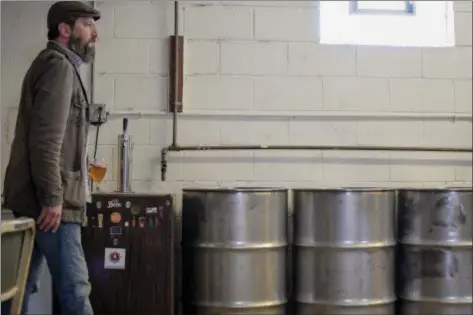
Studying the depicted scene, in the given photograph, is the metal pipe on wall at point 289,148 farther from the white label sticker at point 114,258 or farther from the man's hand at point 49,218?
the man's hand at point 49,218

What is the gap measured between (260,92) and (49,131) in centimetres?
154

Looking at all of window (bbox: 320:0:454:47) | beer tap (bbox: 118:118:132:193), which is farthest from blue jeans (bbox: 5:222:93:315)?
window (bbox: 320:0:454:47)

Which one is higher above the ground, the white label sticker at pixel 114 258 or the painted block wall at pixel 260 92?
the painted block wall at pixel 260 92

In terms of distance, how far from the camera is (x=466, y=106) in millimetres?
3215

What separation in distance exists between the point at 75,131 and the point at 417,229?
5.14 ft

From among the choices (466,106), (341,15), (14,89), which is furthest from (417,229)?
(14,89)

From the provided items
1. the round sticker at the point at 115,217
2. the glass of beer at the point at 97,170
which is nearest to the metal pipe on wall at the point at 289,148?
the glass of beer at the point at 97,170

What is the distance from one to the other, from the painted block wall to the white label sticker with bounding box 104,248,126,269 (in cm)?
58

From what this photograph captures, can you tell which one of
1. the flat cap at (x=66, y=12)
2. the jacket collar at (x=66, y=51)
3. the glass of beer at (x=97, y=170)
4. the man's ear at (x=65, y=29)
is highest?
the flat cap at (x=66, y=12)

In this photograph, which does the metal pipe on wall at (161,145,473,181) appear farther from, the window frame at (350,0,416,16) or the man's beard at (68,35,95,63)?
the man's beard at (68,35,95,63)

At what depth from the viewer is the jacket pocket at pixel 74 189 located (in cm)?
185

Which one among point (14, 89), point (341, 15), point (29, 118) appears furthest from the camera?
point (341, 15)

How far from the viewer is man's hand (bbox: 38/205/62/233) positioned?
1.77m

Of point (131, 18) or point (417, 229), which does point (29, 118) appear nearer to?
point (131, 18)
